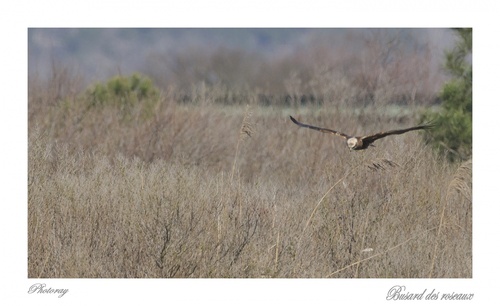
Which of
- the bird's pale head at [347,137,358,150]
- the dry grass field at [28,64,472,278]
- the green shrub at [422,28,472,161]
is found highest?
the green shrub at [422,28,472,161]

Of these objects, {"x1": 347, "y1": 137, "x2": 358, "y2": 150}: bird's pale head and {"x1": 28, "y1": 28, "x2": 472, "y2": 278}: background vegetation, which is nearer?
{"x1": 347, "y1": 137, "x2": 358, "y2": 150}: bird's pale head

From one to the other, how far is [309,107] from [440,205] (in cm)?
630

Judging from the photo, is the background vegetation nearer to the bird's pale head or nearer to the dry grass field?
the dry grass field

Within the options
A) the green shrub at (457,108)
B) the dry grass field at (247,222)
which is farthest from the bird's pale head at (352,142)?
the green shrub at (457,108)

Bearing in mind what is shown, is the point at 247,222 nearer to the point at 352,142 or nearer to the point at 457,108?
the point at 352,142

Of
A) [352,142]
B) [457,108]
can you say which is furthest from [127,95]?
[352,142]

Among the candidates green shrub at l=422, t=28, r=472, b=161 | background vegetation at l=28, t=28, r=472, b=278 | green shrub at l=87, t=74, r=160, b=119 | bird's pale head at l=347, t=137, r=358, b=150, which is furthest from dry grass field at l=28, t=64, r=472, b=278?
green shrub at l=87, t=74, r=160, b=119

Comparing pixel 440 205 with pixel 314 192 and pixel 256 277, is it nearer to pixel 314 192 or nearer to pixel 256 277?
pixel 314 192

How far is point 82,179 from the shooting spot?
27.9 ft

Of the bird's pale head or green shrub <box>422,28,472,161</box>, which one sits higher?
green shrub <box>422,28,472,161</box>

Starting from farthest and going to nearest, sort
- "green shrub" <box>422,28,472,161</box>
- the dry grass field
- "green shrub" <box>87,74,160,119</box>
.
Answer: "green shrub" <box>87,74,160,119</box> → "green shrub" <box>422,28,472,161</box> → the dry grass field

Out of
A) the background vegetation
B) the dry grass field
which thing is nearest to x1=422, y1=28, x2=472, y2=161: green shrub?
the background vegetation

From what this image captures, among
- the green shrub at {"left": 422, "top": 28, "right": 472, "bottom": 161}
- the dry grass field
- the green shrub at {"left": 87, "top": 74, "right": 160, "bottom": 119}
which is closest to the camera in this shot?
the dry grass field
